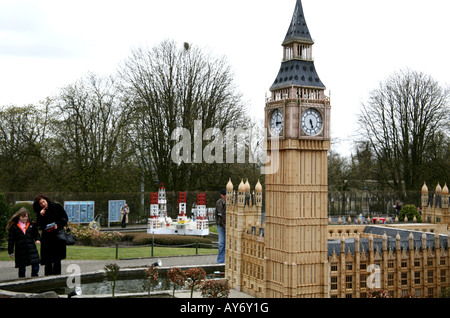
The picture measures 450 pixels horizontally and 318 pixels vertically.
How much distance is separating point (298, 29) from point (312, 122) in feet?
8.46

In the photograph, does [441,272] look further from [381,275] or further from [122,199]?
[122,199]

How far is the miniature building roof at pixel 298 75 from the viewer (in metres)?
13.7

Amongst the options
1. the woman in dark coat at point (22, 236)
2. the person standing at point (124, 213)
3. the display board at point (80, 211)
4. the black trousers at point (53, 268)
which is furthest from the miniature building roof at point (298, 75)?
the person standing at point (124, 213)

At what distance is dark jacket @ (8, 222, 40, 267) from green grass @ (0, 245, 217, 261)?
529cm

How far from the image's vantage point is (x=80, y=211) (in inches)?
1246

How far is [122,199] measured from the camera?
35062 mm

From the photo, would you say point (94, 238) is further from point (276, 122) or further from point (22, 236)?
point (276, 122)

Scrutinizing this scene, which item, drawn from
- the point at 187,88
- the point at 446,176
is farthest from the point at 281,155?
the point at 446,176

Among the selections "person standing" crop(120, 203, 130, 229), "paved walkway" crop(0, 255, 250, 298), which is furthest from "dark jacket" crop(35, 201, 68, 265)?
"person standing" crop(120, 203, 130, 229)

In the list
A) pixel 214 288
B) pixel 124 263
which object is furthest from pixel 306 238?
pixel 124 263

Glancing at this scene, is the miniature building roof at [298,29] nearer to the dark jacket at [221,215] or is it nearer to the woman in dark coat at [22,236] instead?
the dark jacket at [221,215]

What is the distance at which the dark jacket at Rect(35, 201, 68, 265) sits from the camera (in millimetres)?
13422

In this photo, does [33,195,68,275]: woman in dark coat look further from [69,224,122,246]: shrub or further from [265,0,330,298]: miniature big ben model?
[69,224,122,246]: shrub

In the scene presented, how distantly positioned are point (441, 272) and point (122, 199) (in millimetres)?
23556
